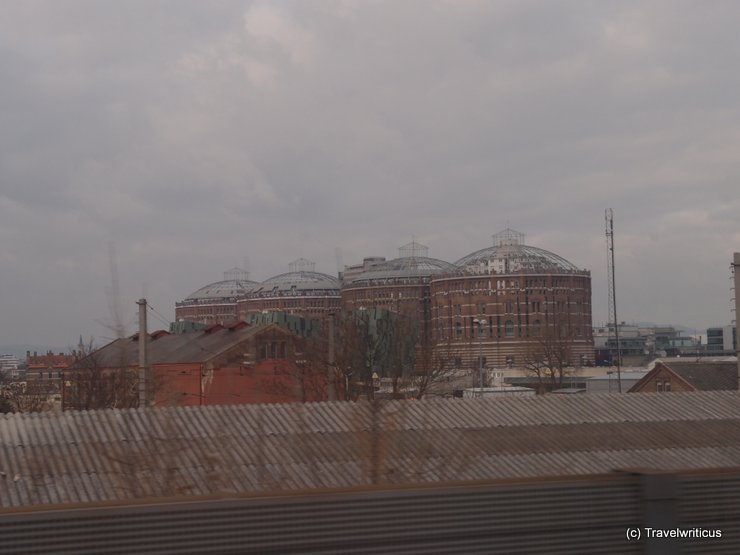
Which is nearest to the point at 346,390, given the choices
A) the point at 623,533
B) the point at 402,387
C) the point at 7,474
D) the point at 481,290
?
the point at 402,387

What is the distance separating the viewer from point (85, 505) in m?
4.16

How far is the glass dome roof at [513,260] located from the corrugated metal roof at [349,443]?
310 feet

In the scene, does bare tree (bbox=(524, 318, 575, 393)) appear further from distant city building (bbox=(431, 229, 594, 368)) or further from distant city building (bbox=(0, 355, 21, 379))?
distant city building (bbox=(0, 355, 21, 379))

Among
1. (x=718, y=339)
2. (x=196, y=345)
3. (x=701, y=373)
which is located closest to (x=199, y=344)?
(x=196, y=345)

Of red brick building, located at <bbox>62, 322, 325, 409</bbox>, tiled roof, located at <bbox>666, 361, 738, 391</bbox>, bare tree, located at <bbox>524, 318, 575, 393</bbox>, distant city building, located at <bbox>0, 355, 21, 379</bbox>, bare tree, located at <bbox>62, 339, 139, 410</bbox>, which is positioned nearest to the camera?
bare tree, located at <bbox>62, 339, 139, 410</bbox>

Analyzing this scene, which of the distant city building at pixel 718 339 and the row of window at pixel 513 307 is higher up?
the row of window at pixel 513 307

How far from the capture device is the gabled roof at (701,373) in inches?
1697

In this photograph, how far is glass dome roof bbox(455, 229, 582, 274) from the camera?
111500mm

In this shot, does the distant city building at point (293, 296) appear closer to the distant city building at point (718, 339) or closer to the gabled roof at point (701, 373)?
the distant city building at point (718, 339)

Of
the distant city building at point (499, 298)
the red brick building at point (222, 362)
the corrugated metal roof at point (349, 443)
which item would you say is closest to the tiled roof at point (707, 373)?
the red brick building at point (222, 362)

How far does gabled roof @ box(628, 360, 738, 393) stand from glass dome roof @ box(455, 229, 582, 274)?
64013mm

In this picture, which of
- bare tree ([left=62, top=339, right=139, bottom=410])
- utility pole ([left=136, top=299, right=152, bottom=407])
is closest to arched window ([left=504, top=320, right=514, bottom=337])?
bare tree ([left=62, top=339, right=139, bottom=410])

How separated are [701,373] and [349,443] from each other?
37780mm

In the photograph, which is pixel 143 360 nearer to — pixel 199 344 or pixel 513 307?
pixel 199 344
